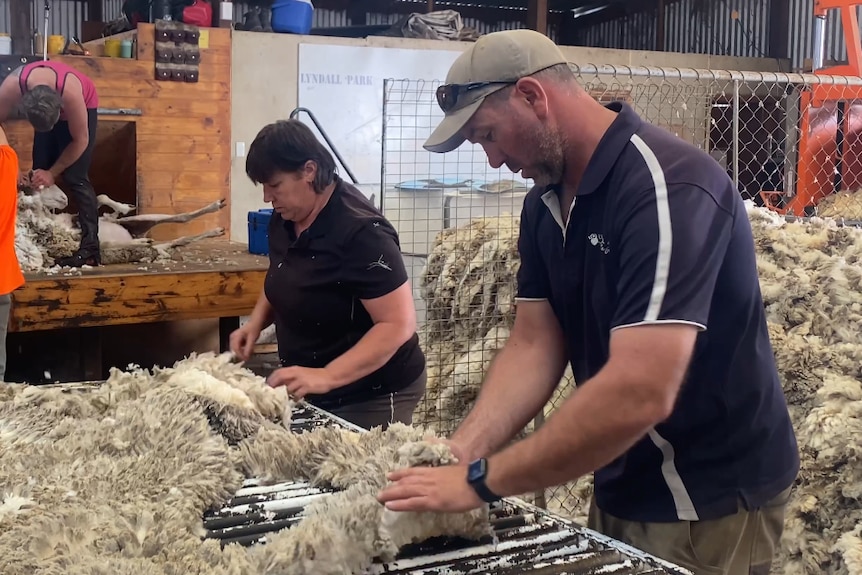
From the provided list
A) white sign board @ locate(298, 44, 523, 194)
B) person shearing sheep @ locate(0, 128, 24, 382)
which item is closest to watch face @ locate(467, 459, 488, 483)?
person shearing sheep @ locate(0, 128, 24, 382)

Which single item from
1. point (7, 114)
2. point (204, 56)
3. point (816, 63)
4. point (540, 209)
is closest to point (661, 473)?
point (540, 209)

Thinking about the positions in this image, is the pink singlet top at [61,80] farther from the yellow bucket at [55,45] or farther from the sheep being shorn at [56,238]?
the yellow bucket at [55,45]

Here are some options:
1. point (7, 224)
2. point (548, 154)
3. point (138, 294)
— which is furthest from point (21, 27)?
point (548, 154)

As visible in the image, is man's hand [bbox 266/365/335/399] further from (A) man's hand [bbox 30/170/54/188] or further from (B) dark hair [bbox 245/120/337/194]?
(A) man's hand [bbox 30/170/54/188]

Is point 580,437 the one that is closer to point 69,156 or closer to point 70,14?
point 69,156

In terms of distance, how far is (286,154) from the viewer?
8.50 ft

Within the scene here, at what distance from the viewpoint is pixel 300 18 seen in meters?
8.27

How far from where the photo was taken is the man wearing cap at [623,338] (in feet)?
4.74

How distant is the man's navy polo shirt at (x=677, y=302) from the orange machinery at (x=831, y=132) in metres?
4.61

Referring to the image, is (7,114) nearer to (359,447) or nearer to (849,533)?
(359,447)

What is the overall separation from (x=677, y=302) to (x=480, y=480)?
428 mm

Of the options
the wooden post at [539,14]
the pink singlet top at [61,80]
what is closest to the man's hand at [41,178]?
the pink singlet top at [61,80]

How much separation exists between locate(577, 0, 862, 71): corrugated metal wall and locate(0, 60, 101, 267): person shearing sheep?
952cm

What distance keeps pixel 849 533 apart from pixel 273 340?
303 cm
